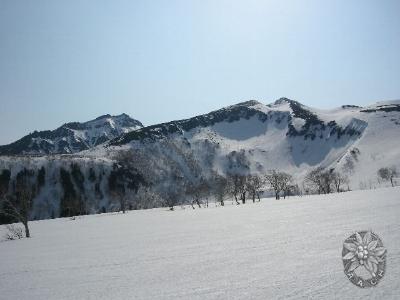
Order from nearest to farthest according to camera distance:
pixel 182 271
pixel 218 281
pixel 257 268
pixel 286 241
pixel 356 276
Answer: pixel 356 276 → pixel 218 281 → pixel 257 268 → pixel 182 271 → pixel 286 241

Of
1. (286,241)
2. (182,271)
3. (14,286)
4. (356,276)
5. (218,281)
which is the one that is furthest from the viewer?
(286,241)

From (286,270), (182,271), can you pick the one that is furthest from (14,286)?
(286,270)

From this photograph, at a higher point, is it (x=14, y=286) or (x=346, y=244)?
(x=346, y=244)

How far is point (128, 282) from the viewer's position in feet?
64.3

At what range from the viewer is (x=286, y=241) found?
87.4 ft

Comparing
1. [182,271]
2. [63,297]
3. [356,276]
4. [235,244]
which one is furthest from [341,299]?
[235,244]

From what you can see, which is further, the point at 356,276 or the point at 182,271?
the point at 182,271

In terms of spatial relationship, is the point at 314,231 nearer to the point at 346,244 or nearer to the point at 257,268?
the point at 346,244

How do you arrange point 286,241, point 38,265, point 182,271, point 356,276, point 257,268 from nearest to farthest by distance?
point 356,276, point 257,268, point 182,271, point 286,241, point 38,265

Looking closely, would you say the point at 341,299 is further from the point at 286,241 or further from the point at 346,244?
the point at 286,241

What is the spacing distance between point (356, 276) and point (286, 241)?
1126cm

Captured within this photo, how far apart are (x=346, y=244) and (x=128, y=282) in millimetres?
12225

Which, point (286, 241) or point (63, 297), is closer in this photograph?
point (63, 297)

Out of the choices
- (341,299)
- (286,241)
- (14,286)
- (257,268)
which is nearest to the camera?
(341,299)
